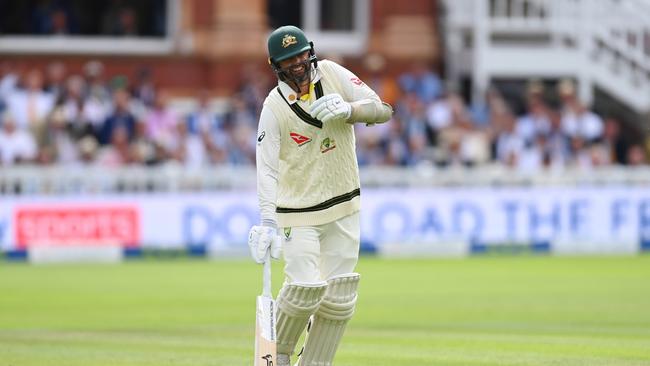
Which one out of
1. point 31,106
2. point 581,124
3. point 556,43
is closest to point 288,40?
point 31,106

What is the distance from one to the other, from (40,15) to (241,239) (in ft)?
20.4

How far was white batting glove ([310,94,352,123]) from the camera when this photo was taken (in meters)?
7.32

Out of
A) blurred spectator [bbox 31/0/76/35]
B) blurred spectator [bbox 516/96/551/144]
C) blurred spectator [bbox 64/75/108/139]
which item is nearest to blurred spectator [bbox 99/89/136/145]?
blurred spectator [bbox 64/75/108/139]

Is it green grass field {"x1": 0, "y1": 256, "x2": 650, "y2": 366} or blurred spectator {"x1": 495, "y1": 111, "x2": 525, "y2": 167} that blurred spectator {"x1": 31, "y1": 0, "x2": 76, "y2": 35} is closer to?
green grass field {"x1": 0, "y1": 256, "x2": 650, "y2": 366}

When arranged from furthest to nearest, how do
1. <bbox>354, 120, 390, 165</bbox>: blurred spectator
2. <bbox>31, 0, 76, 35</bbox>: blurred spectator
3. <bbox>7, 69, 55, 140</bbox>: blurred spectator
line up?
<bbox>31, 0, 76, 35</bbox>: blurred spectator, <bbox>354, 120, 390, 165</bbox>: blurred spectator, <bbox>7, 69, 55, 140</bbox>: blurred spectator

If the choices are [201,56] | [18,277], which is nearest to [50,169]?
[18,277]

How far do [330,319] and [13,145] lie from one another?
11.9 metres

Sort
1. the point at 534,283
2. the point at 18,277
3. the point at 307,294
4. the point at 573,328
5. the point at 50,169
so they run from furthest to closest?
the point at 50,169
the point at 18,277
the point at 534,283
the point at 573,328
the point at 307,294

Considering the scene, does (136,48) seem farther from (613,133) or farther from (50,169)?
(613,133)

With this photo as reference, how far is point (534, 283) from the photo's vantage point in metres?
15.1

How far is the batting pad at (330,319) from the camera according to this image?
7.62m

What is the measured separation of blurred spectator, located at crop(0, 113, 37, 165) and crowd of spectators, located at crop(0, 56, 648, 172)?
0.01m

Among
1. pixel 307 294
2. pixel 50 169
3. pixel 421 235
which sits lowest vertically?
pixel 421 235

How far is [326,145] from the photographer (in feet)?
25.1
